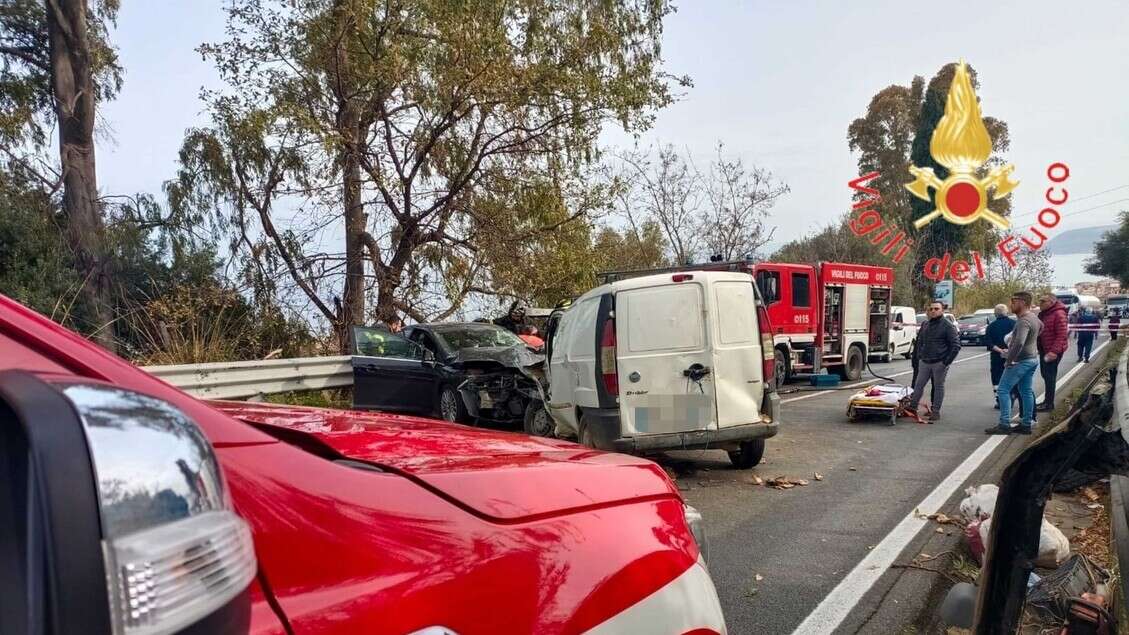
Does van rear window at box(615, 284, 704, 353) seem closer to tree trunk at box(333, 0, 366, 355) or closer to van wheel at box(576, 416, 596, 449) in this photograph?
van wheel at box(576, 416, 596, 449)

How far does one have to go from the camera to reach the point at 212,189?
47.5ft

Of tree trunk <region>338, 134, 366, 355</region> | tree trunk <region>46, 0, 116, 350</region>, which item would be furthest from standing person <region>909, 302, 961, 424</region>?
tree trunk <region>46, 0, 116, 350</region>

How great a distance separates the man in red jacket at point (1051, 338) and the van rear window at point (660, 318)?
20.3ft

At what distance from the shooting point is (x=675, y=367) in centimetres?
673

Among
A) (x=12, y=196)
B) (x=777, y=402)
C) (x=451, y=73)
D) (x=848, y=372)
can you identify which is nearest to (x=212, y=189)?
(x=12, y=196)

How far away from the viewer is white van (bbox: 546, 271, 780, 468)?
21.9 ft

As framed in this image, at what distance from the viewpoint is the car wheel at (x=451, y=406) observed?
1010 centimetres

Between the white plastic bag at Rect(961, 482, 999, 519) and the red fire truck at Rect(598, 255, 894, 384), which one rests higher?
the red fire truck at Rect(598, 255, 894, 384)

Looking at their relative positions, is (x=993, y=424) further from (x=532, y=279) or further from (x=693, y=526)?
(x=693, y=526)

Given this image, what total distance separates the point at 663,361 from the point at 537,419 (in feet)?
10.6

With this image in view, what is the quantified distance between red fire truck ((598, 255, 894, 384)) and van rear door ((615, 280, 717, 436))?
644cm

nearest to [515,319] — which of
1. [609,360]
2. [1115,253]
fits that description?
[609,360]

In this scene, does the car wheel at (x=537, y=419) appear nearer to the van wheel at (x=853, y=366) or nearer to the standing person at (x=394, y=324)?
the standing person at (x=394, y=324)

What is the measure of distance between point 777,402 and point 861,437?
8.61 feet
